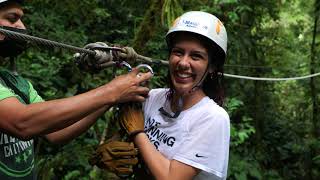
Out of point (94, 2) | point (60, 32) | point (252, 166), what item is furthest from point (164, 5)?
point (94, 2)

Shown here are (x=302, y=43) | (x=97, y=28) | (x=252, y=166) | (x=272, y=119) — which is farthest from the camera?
(x=302, y=43)

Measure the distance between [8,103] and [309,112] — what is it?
732 cm

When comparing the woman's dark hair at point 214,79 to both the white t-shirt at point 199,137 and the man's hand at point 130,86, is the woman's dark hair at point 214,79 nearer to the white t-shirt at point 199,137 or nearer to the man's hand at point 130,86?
the white t-shirt at point 199,137

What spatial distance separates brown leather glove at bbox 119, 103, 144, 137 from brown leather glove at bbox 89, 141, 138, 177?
2.6 inches

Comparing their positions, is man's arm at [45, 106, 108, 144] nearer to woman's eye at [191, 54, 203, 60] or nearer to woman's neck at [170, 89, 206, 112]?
woman's neck at [170, 89, 206, 112]

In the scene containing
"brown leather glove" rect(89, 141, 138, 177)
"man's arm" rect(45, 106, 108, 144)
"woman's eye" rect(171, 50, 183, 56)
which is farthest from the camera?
"man's arm" rect(45, 106, 108, 144)

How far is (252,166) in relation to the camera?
17.4 ft

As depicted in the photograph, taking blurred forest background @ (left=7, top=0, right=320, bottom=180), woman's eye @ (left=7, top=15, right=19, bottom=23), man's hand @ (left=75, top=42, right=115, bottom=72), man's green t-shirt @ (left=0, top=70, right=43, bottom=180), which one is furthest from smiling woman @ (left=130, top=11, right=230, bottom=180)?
blurred forest background @ (left=7, top=0, right=320, bottom=180)

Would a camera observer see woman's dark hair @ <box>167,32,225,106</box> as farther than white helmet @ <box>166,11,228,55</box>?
Yes

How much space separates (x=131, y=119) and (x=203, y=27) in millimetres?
525

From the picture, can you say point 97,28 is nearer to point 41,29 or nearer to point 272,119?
point 41,29

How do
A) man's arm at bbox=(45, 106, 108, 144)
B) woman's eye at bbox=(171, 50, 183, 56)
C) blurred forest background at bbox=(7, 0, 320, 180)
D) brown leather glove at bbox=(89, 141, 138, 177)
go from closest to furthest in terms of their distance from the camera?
brown leather glove at bbox=(89, 141, 138, 177)
woman's eye at bbox=(171, 50, 183, 56)
man's arm at bbox=(45, 106, 108, 144)
blurred forest background at bbox=(7, 0, 320, 180)

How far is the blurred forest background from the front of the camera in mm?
4685

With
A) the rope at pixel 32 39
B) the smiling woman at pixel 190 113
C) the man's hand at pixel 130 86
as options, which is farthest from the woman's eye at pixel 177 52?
the rope at pixel 32 39
